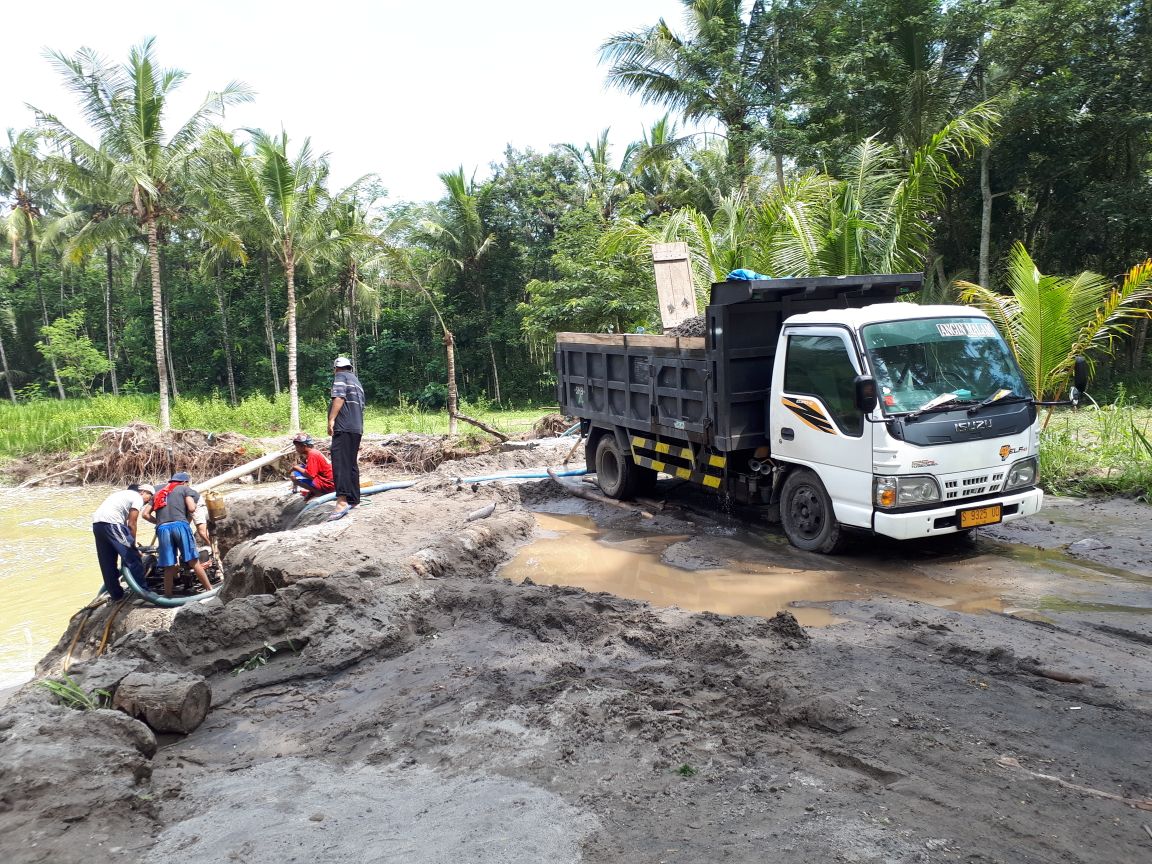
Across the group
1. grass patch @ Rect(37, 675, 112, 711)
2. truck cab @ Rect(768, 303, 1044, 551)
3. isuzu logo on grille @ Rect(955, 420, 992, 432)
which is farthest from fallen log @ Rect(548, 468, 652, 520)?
grass patch @ Rect(37, 675, 112, 711)

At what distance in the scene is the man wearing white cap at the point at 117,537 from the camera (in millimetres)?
8914

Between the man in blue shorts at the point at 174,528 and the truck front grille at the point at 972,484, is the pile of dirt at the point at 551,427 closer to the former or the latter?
the man in blue shorts at the point at 174,528

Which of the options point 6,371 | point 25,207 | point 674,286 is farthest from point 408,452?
point 6,371

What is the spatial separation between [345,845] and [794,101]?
2091 cm

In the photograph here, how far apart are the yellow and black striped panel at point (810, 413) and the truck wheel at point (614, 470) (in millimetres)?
3135

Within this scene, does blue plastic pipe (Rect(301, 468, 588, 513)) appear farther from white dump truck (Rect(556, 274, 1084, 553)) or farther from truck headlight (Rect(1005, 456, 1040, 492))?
truck headlight (Rect(1005, 456, 1040, 492))

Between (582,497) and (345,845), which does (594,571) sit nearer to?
(582,497)

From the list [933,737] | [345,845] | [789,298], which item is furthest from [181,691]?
[789,298]

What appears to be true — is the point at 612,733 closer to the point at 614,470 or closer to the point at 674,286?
the point at 614,470

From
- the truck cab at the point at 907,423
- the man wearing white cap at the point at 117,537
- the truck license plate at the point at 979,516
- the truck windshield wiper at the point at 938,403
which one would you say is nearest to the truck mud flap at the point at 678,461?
the truck cab at the point at 907,423

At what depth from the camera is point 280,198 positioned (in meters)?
22.5

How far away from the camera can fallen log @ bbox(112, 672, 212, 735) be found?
4.73 metres

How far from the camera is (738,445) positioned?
27.2 ft

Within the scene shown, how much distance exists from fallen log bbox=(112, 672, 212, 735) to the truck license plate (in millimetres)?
5791
